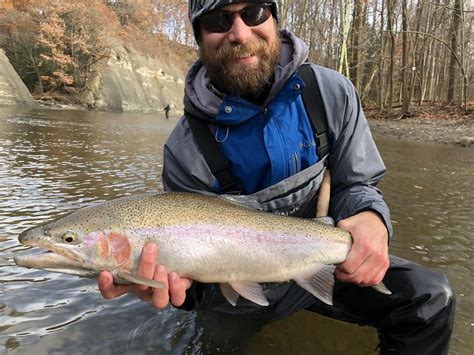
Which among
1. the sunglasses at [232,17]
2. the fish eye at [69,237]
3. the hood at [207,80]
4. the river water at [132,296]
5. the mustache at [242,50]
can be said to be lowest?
the river water at [132,296]

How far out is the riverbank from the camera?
51.0 feet

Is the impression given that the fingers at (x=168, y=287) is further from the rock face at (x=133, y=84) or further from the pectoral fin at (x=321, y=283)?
the rock face at (x=133, y=84)

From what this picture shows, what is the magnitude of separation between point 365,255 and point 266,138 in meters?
0.88

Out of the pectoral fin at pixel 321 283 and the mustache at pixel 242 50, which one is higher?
the mustache at pixel 242 50

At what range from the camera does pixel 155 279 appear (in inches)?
82.7

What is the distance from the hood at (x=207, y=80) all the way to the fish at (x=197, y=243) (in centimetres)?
64

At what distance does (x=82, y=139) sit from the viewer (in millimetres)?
13086

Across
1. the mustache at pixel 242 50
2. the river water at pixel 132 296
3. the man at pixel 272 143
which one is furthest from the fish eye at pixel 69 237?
the mustache at pixel 242 50

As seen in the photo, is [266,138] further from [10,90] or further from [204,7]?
[10,90]

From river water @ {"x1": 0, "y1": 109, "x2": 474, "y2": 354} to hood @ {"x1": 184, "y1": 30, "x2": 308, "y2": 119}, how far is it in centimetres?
144

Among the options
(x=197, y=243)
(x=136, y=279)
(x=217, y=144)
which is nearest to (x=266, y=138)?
(x=217, y=144)

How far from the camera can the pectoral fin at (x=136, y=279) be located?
6.51 feet

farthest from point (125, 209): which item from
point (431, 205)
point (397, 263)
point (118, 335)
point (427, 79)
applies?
point (427, 79)

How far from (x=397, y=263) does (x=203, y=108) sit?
4.74ft
